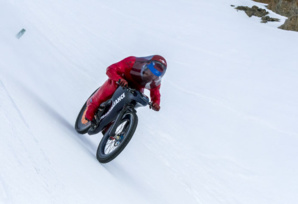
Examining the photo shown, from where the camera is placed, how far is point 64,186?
9.57ft

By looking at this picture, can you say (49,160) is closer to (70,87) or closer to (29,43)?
(70,87)

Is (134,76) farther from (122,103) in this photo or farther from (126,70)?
(122,103)

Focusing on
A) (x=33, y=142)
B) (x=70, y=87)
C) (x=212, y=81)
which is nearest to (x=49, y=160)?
(x=33, y=142)

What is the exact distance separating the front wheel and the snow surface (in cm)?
18

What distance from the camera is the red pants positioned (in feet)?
18.8

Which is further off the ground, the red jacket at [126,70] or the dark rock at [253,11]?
the red jacket at [126,70]

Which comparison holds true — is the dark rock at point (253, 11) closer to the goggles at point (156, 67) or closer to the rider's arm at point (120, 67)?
the rider's arm at point (120, 67)

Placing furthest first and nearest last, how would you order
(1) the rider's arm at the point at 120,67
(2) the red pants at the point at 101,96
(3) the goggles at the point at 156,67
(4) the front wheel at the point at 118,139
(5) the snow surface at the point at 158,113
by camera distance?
(2) the red pants at the point at 101,96
(1) the rider's arm at the point at 120,67
(3) the goggles at the point at 156,67
(4) the front wheel at the point at 118,139
(5) the snow surface at the point at 158,113

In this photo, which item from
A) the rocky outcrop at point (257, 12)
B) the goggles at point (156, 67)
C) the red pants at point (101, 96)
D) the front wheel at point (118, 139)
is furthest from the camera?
the rocky outcrop at point (257, 12)

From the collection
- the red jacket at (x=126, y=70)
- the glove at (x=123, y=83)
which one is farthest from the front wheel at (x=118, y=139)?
the red jacket at (x=126, y=70)

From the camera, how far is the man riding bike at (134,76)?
522 centimetres

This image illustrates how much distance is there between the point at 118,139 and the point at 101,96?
0.94 m

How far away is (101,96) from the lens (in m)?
5.86

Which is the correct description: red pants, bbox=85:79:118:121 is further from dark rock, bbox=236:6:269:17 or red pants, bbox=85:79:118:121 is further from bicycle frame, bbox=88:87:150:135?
dark rock, bbox=236:6:269:17
